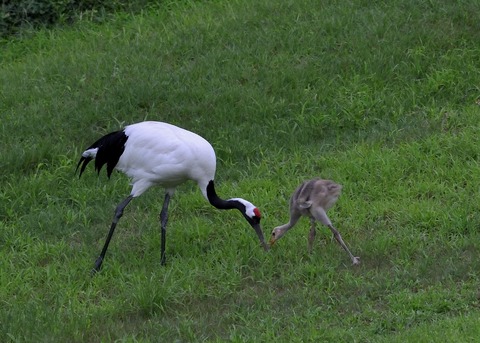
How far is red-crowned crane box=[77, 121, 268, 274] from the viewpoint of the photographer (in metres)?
8.10

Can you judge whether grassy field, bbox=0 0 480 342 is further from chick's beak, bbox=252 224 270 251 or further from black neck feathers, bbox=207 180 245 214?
black neck feathers, bbox=207 180 245 214

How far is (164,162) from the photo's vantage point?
8141mm

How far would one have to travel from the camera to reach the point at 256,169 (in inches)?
372

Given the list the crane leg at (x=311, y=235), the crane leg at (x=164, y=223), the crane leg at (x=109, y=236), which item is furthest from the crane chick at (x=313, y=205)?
the crane leg at (x=109, y=236)

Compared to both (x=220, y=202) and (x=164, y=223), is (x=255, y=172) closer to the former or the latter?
(x=220, y=202)

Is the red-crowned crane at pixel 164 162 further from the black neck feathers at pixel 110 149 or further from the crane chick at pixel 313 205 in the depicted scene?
the crane chick at pixel 313 205

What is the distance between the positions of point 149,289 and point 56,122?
359 centimetres

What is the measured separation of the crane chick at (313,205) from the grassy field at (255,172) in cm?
16

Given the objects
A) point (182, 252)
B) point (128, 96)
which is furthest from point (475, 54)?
point (182, 252)

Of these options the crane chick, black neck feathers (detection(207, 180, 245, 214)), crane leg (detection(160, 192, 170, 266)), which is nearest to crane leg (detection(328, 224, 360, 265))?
the crane chick

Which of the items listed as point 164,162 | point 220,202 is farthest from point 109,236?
point 220,202

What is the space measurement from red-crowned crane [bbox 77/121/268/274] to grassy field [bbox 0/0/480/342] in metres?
0.26

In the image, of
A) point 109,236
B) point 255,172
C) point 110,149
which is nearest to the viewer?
point 109,236

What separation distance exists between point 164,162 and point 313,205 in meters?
1.29
